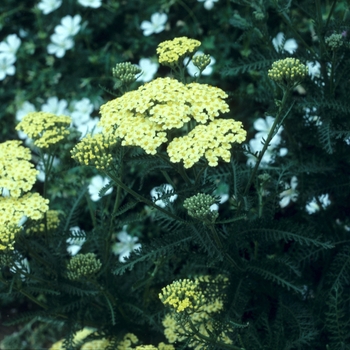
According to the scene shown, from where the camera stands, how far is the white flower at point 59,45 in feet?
11.2

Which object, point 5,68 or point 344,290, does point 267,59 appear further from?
point 5,68

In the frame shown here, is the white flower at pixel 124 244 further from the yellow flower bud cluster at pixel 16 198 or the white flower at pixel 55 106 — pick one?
the yellow flower bud cluster at pixel 16 198

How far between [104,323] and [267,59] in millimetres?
1103

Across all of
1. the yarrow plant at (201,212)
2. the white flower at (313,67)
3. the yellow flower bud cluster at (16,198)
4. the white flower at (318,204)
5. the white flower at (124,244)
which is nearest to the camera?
the yarrow plant at (201,212)

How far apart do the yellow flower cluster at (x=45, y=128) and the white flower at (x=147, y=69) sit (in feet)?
3.19

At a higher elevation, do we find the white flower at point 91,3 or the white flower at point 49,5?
the white flower at point 91,3

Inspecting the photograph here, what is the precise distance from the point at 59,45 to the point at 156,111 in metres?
1.77

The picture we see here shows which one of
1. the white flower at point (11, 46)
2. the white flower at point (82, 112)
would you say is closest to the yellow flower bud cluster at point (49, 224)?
the white flower at point (82, 112)

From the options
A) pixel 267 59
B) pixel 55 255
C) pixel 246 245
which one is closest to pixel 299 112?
pixel 267 59

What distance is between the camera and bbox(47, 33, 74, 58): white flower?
3.43 m

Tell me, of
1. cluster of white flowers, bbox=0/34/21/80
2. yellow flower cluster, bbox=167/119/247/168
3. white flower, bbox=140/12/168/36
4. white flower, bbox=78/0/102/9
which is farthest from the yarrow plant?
cluster of white flowers, bbox=0/34/21/80

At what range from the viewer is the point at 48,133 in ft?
7.32

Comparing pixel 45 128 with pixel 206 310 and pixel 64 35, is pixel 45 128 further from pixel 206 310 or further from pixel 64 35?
pixel 64 35

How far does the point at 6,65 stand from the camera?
354 centimetres
